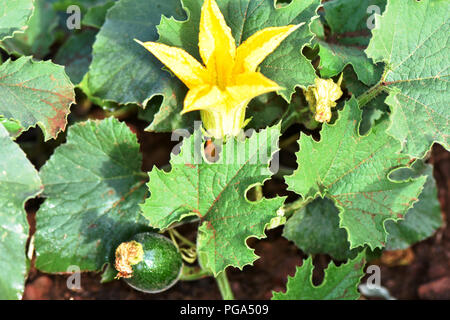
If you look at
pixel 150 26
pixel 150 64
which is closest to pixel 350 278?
pixel 150 64

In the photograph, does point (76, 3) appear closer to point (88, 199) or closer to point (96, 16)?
point (96, 16)

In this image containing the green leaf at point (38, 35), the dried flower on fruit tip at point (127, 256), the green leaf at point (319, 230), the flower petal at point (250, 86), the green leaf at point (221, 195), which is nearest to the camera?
the flower petal at point (250, 86)

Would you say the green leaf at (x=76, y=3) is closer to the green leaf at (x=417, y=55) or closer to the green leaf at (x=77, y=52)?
the green leaf at (x=77, y=52)

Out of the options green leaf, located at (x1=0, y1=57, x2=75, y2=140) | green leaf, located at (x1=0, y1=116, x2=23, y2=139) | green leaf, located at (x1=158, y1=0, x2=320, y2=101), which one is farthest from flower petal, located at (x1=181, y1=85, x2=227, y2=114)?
green leaf, located at (x1=0, y1=116, x2=23, y2=139)

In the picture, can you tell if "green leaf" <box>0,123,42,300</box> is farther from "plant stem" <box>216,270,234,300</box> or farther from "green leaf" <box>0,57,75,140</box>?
"plant stem" <box>216,270,234,300</box>

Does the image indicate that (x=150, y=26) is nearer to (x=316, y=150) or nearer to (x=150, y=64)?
(x=150, y=64)

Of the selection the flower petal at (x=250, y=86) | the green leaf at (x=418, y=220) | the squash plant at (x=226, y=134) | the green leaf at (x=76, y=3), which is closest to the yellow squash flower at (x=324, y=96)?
the squash plant at (x=226, y=134)
